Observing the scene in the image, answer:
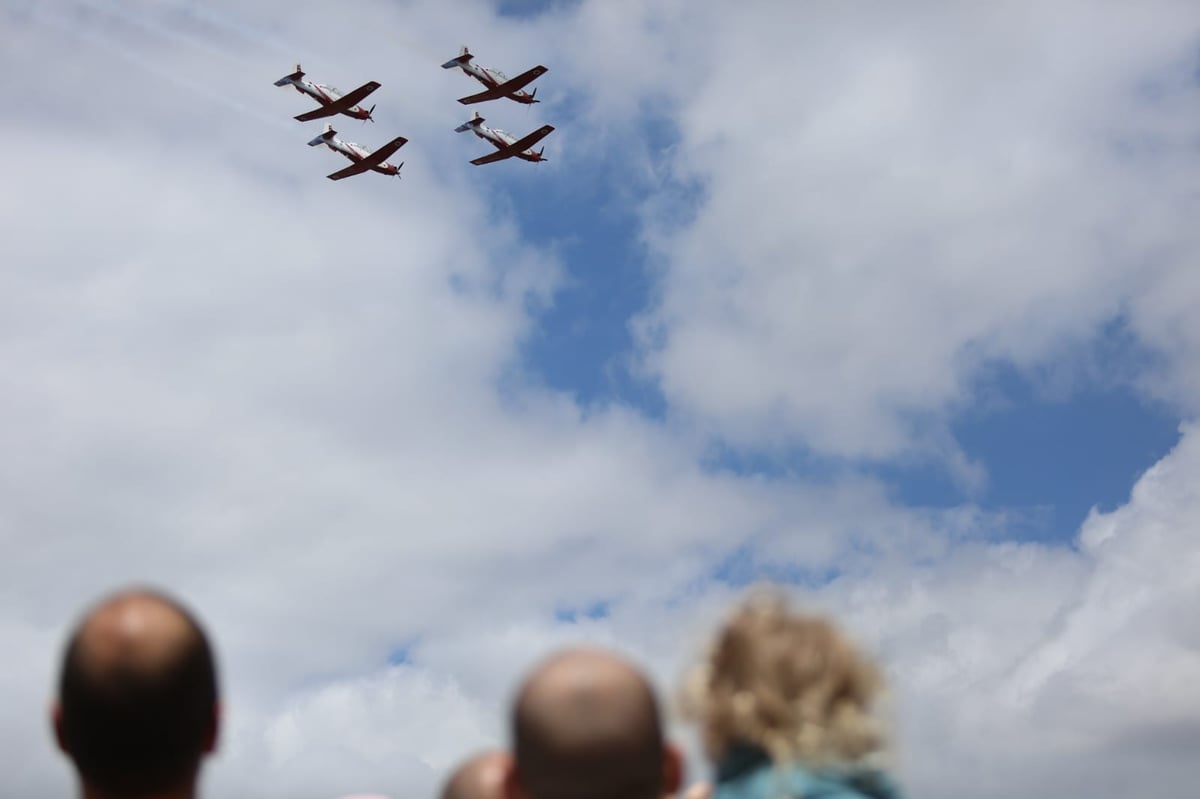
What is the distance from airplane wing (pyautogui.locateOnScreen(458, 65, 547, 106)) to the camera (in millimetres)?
90375

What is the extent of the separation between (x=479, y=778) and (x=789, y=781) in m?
1.94

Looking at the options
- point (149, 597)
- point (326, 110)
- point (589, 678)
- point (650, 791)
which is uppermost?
point (326, 110)

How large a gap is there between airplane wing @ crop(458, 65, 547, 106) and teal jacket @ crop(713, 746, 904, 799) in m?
87.2

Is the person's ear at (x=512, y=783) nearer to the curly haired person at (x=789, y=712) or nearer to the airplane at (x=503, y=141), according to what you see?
the curly haired person at (x=789, y=712)

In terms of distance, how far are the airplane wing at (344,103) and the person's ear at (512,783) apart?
294 ft

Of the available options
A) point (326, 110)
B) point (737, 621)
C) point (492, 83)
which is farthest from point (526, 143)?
point (737, 621)

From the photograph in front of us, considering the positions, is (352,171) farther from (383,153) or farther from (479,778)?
(479,778)

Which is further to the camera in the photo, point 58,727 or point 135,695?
point 58,727

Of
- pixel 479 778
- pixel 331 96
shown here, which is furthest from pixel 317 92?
pixel 479 778

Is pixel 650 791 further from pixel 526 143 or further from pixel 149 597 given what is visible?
pixel 526 143

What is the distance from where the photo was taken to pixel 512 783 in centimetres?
620

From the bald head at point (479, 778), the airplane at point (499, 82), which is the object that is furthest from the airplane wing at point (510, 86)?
the bald head at point (479, 778)

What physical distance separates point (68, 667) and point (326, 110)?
298 ft

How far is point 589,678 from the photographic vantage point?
19.4ft
